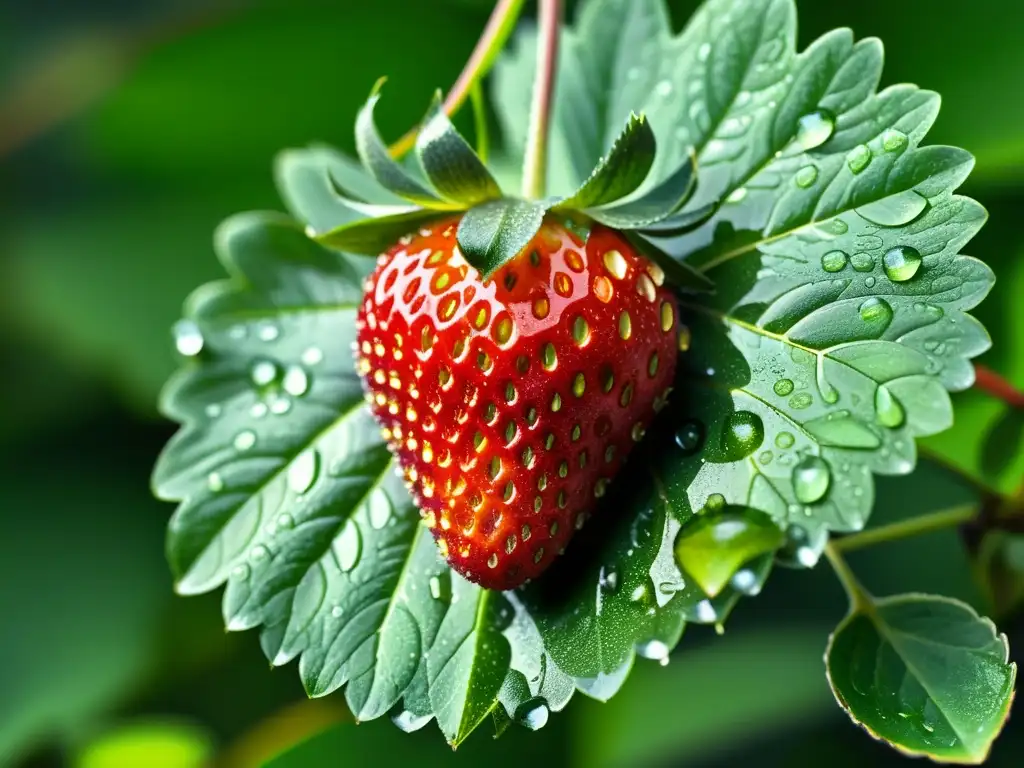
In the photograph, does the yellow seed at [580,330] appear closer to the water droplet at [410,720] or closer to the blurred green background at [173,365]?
the water droplet at [410,720]

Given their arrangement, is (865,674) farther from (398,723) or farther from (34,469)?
(34,469)

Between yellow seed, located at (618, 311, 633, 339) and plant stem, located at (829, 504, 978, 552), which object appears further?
plant stem, located at (829, 504, 978, 552)

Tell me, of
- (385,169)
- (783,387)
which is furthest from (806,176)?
(385,169)

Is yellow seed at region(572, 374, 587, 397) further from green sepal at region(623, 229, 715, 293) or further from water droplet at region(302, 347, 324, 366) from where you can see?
water droplet at region(302, 347, 324, 366)

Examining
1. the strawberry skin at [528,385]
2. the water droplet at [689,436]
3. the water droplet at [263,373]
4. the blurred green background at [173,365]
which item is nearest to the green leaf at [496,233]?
the strawberry skin at [528,385]

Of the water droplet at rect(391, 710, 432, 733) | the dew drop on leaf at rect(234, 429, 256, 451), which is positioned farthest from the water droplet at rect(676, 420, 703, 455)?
the dew drop on leaf at rect(234, 429, 256, 451)

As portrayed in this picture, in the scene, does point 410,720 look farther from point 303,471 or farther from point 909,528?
point 909,528

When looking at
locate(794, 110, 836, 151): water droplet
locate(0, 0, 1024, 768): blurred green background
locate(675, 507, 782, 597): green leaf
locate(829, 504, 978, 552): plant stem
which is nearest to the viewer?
locate(675, 507, 782, 597): green leaf

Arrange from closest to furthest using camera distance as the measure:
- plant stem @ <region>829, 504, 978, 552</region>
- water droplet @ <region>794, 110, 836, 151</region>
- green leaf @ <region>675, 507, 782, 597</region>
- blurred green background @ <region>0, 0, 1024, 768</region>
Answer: green leaf @ <region>675, 507, 782, 597</region>
water droplet @ <region>794, 110, 836, 151</region>
plant stem @ <region>829, 504, 978, 552</region>
blurred green background @ <region>0, 0, 1024, 768</region>
